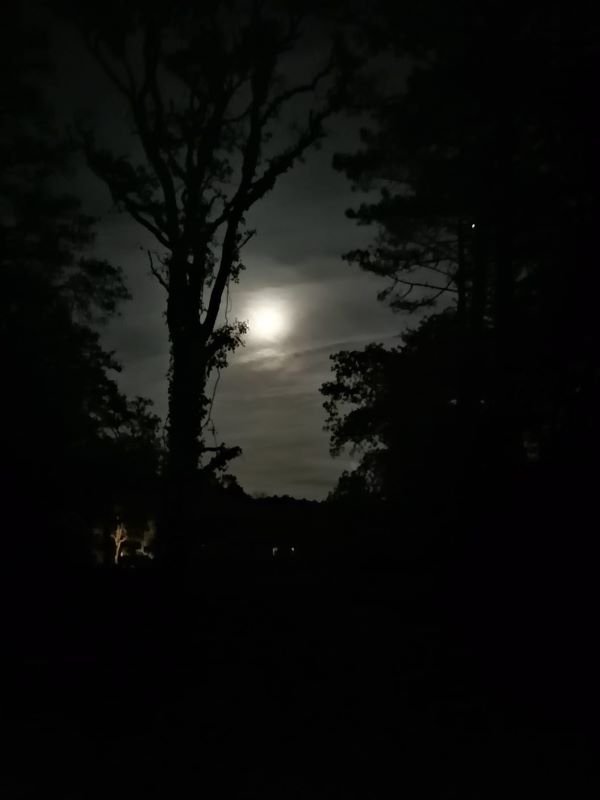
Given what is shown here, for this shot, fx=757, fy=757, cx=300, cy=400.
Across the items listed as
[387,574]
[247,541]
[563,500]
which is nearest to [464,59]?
[563,500]

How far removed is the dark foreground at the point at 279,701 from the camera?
6.23 meters

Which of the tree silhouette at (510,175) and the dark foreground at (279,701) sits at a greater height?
the tree silhouette at (510,175)

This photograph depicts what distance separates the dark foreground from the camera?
6234mm

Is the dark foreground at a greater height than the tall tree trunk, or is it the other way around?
the tall tree trunk

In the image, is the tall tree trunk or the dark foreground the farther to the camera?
the tall tree trunk

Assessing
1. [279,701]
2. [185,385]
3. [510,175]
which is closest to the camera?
[279,701]

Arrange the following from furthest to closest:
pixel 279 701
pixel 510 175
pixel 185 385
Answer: pixel 185 385, pixel 510 175, pixel 279 701

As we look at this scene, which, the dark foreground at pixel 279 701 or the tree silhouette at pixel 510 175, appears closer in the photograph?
the dark foreground at pixel 279 701

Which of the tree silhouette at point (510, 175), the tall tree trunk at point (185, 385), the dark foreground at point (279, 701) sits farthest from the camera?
the tall tree trunk at point (185, 385)

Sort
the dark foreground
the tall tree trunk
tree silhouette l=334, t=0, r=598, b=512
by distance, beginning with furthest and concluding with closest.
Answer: the tall tree trunk
tree silhouette l=334, t=0, r=598, b=512
the dark foreground

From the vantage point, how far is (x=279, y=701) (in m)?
8.06

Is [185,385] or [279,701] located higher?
[185,385]

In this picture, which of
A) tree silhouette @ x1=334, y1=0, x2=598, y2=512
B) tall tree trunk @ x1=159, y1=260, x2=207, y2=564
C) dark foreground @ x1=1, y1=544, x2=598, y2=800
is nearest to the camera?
dark foreground @ x1=1, y1=544, x2=598, y2=800

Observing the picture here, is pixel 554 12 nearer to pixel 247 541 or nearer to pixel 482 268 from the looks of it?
pixel 482 268
